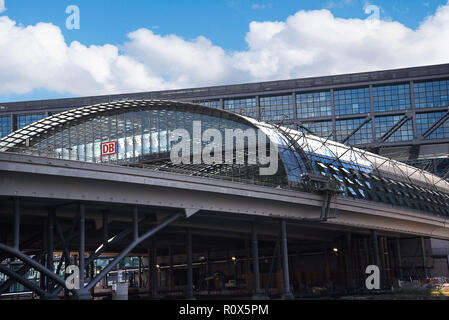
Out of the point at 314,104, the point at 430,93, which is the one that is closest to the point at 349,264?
the point at 314,104

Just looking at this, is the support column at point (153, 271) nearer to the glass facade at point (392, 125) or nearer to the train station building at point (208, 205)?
the train station building at point (208, 205)

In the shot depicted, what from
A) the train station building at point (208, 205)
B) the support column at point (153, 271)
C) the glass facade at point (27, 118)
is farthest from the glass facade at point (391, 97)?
the support column at point (153, 271)

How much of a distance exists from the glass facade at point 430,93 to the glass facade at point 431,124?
2.01m

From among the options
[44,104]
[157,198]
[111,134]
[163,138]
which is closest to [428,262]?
[163,138]

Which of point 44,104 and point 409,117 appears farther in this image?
point 44,104

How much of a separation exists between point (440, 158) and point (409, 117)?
37.0ft

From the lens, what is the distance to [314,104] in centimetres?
14925

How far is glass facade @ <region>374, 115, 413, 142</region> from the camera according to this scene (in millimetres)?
143125

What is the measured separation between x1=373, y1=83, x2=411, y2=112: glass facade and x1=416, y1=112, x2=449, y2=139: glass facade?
4.12 m

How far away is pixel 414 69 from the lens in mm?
142625

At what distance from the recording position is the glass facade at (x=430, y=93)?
142 m

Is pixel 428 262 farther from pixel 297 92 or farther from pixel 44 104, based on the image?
pixel 44 104

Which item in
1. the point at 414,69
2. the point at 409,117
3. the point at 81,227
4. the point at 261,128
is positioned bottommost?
the point at 81,227

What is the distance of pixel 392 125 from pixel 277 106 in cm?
2661
